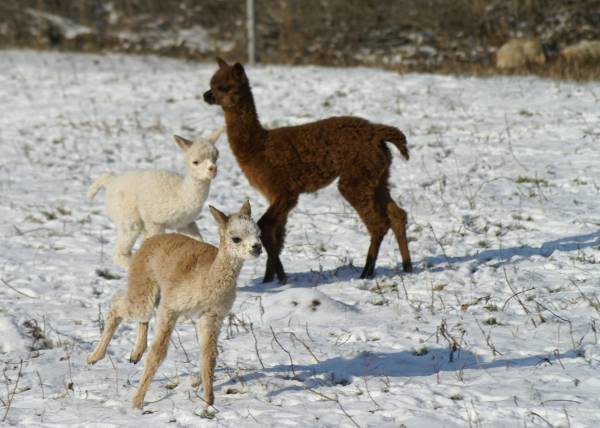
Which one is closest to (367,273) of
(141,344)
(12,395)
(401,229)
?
(401,229)

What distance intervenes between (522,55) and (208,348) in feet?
46.9

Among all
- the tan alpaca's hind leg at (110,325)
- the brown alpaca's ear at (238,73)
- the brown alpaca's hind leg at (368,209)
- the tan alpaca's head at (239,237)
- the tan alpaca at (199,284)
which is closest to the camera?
the tan alpaca's head at (239,237)

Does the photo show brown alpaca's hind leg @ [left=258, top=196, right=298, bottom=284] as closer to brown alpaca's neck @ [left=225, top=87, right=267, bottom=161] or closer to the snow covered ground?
the snow covered ground

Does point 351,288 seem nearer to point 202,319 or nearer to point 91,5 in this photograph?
point 202,319

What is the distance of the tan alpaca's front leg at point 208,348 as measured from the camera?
15.1 feet

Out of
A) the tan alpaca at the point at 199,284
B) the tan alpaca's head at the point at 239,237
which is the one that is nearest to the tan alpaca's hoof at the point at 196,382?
the tan alpaca at the point at 199,284

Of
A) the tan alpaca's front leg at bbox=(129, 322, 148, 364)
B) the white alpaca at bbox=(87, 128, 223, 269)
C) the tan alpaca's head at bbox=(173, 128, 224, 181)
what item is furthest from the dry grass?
the tan alpaca's front leg at bbox=(129, 322, 148, 364)

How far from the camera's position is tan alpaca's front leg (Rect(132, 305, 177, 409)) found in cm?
460

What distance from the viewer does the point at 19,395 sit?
194 inches

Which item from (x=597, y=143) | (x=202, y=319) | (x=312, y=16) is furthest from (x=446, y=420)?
(x=312, y=16)

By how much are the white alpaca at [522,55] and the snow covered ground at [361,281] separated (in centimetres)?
252

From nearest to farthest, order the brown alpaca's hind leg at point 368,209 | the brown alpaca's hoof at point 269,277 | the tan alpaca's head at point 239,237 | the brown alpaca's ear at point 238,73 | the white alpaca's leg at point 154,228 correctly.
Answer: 1. the tan alpaca's head at point 239,237
2. the white alpaca's leg at point 154,228
3. the brown alpaca's hind leg at point 368,209
4. the brown alpaca's hoof at point 269,277
5. the brown alpaca's ear at point 238,73

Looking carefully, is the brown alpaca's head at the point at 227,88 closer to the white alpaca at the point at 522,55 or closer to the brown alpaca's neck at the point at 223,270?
the brown alpaca's neck at the point at 223,270

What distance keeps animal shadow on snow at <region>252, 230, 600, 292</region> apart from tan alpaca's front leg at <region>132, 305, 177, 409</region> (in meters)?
2.48
